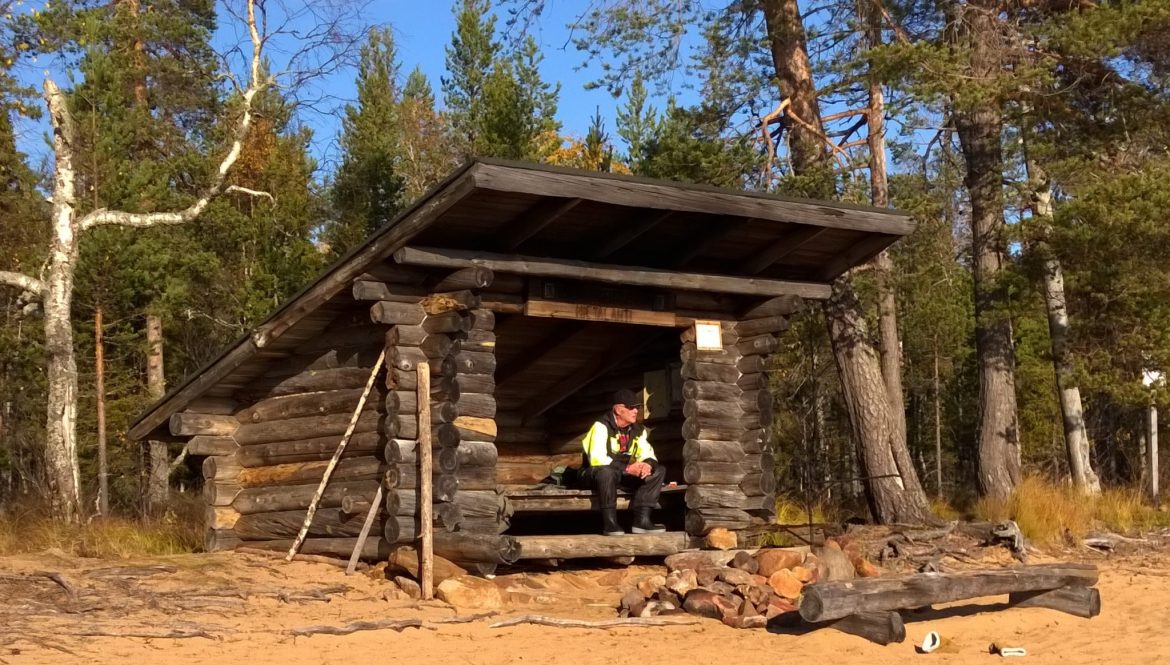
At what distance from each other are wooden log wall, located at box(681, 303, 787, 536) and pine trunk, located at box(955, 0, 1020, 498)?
5.61 meters

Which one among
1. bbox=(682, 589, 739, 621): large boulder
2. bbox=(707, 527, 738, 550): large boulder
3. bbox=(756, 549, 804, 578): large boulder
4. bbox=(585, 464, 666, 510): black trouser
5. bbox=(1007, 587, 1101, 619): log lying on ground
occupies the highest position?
bbox=(585, 464, 666, 510): black trouser

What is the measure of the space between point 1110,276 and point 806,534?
6.22m

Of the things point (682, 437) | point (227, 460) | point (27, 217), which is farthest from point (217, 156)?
point (682, 437)

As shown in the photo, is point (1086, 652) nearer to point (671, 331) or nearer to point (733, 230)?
point (733, 230)

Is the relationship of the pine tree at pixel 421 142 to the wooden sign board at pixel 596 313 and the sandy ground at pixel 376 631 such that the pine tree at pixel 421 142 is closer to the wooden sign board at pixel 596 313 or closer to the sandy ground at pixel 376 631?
the wooden sign board at pixel 596 313

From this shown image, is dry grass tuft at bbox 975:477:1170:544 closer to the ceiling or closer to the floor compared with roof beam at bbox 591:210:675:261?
closer to the floor

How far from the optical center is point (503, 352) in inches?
562

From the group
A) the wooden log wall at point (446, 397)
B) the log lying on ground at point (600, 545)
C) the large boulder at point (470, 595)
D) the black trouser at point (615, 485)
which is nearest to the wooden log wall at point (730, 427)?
the black trouser at point (615, 485)

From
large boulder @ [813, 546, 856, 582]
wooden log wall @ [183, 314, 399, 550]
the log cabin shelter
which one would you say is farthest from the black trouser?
wooden log wall @ [183, 314, 399, 550]

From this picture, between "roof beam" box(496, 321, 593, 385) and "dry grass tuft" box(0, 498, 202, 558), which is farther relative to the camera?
"roof beam" box(496, 321, 593, 385)

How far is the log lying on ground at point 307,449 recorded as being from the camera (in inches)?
458

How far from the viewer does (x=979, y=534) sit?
14.2 m

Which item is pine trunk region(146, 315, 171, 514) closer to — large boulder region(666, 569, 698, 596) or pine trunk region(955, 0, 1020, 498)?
large boulder region(666, 569, 698, 596)

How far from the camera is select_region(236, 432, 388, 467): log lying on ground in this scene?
11.6 m
